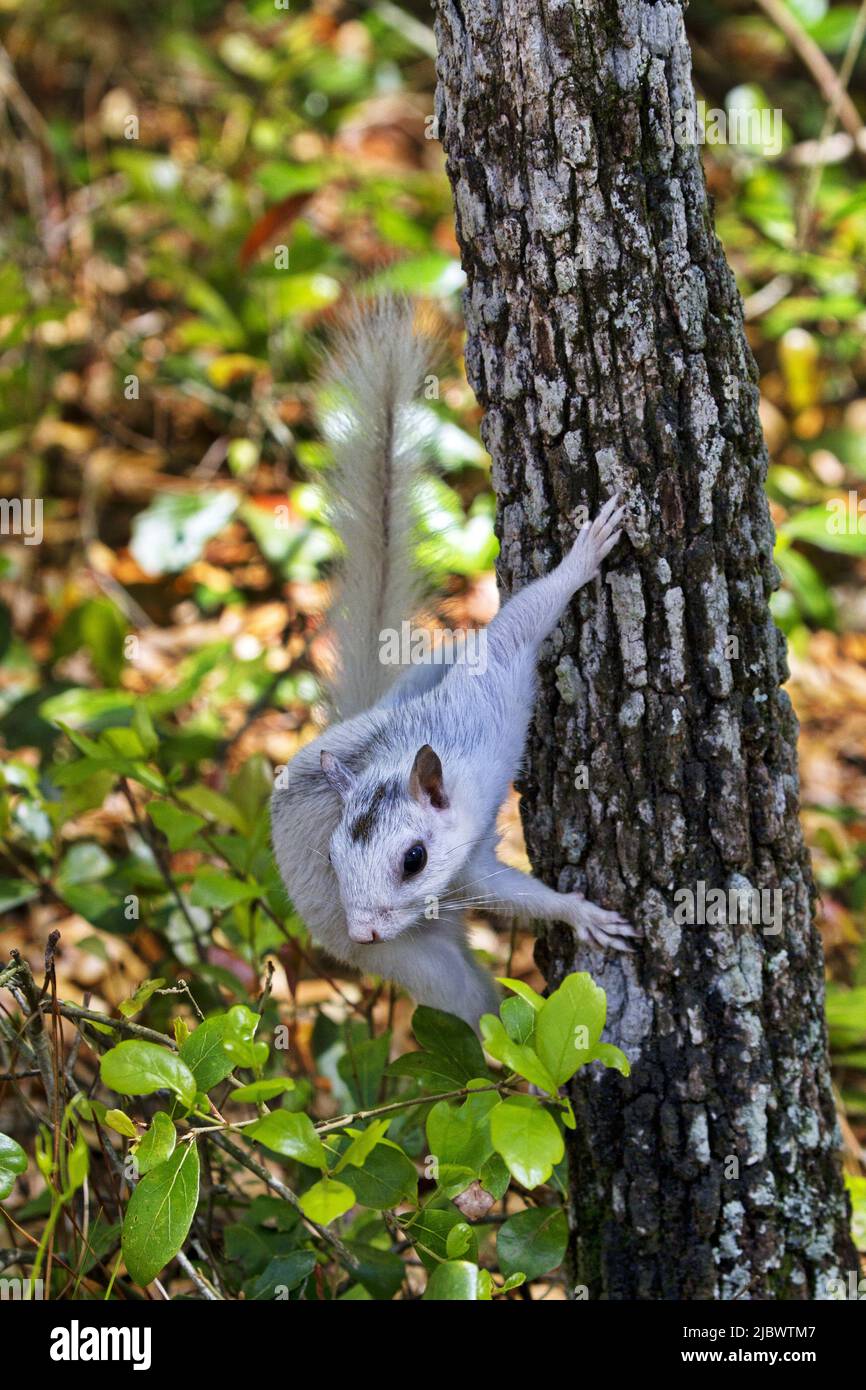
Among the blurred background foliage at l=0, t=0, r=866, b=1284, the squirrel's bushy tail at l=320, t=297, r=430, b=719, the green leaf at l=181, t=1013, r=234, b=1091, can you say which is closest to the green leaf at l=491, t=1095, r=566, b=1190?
the green leaf at l=181, t=1013, r=234, b=1091

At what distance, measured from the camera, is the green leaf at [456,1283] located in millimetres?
1609

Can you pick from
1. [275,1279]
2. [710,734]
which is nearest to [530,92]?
[710,734]

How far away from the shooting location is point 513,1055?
1.63m

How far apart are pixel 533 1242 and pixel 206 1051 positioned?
2.28 ft

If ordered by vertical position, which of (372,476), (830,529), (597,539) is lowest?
(597,539)

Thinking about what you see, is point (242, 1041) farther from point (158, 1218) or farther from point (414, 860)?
point (414, 860)

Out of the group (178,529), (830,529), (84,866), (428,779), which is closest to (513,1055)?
(428,779)

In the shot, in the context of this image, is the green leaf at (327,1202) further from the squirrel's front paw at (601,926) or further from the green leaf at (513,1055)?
the squirrel's front paw at (601,926)

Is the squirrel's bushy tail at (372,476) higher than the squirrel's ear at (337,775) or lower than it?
higher

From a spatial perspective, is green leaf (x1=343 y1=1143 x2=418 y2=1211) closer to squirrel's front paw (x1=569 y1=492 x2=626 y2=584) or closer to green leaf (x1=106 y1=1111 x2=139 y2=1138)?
green leaf (x1=106 y1=1111 x2=139 y2=1138)

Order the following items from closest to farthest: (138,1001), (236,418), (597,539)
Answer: (138,1001) < (597,539) < (236,418)

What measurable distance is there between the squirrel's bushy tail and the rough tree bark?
1.64 ft

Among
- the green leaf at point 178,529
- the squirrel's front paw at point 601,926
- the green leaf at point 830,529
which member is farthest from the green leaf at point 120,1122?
the green leaf at point 178,529

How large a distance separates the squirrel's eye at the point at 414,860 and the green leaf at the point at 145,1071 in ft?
1.91
